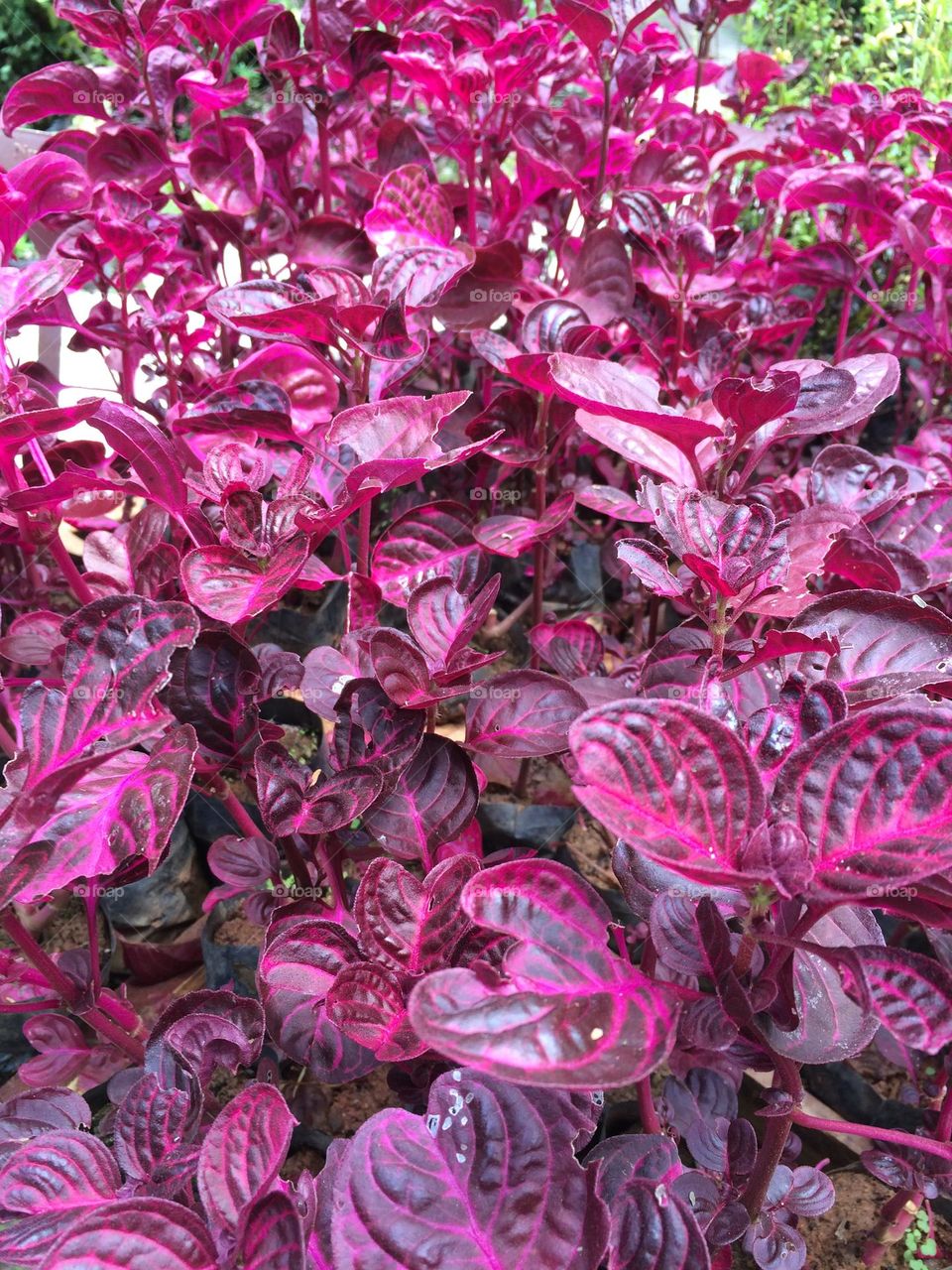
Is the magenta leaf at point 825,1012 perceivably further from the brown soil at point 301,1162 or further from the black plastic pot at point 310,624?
the black plastic pot at point 310,624

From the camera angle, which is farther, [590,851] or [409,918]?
[590,851]

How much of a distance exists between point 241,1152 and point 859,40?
3854 mm

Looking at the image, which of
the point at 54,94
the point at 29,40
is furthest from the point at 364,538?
the point at 29,40

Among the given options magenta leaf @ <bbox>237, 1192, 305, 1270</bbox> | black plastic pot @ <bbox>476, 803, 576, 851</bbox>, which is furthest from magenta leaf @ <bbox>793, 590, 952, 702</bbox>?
black plastic pot @ <bbox>476, 803, 576, 851</bbox>

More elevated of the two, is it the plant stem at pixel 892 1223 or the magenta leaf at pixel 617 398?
the magenta leaf at pixel 617 398

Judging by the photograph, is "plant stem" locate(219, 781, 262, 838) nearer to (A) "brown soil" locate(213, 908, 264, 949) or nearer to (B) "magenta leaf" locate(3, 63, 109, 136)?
(A) "brown soil" locate(213, 908, 264, 949)

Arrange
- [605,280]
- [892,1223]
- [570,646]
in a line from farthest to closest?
[605,280] < [570,646] < [892,1223]

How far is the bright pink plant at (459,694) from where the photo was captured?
469 mm

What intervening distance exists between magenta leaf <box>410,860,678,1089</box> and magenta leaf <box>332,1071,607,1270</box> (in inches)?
3.6

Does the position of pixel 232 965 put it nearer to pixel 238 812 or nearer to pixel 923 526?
pixel 238 812

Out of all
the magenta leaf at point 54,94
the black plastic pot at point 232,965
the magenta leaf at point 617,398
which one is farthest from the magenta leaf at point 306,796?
the magenta leaf at point 54,94

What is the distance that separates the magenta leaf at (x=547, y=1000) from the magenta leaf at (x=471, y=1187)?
9 centimetres

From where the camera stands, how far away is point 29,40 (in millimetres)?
5125

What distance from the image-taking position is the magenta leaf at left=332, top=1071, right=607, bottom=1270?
46 cm
